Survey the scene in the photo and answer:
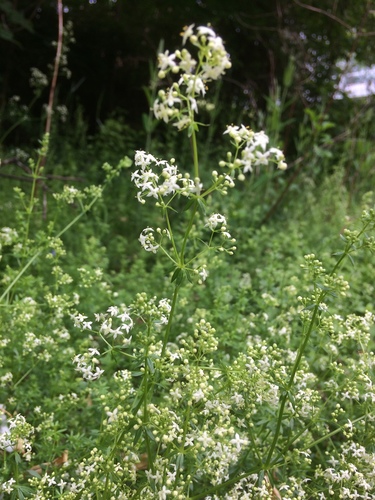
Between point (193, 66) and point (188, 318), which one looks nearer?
point (193, 66)

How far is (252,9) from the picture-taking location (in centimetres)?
683

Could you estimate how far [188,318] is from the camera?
97.3 inches

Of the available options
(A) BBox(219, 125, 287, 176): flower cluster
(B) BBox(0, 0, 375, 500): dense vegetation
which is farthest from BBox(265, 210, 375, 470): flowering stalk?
(A) BBox(219, 125, 287, 176): flower cluster

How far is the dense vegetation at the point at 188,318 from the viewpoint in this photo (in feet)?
4.36

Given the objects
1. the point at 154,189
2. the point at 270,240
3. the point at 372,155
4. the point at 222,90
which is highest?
the point at 222,90

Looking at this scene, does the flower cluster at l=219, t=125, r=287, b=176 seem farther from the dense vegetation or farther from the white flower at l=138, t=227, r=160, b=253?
the white flower at l=138, t=227, r=160, b=253

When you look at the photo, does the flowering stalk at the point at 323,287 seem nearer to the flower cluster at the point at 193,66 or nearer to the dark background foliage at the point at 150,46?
the flower cluster at the point at 193,66

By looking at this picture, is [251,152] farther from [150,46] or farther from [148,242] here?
[150,46]

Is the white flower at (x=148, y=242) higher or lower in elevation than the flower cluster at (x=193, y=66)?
lower

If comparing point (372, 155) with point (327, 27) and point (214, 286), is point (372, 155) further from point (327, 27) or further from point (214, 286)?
point (214, 286)

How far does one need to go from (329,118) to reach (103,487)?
7.04 m

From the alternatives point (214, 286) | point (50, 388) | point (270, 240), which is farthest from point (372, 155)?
point (50, 388)

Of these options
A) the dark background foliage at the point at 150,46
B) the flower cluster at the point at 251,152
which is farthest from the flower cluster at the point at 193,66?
the dark background foliage at the point at 150,46

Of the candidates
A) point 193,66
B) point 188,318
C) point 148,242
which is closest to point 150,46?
point 188,318
